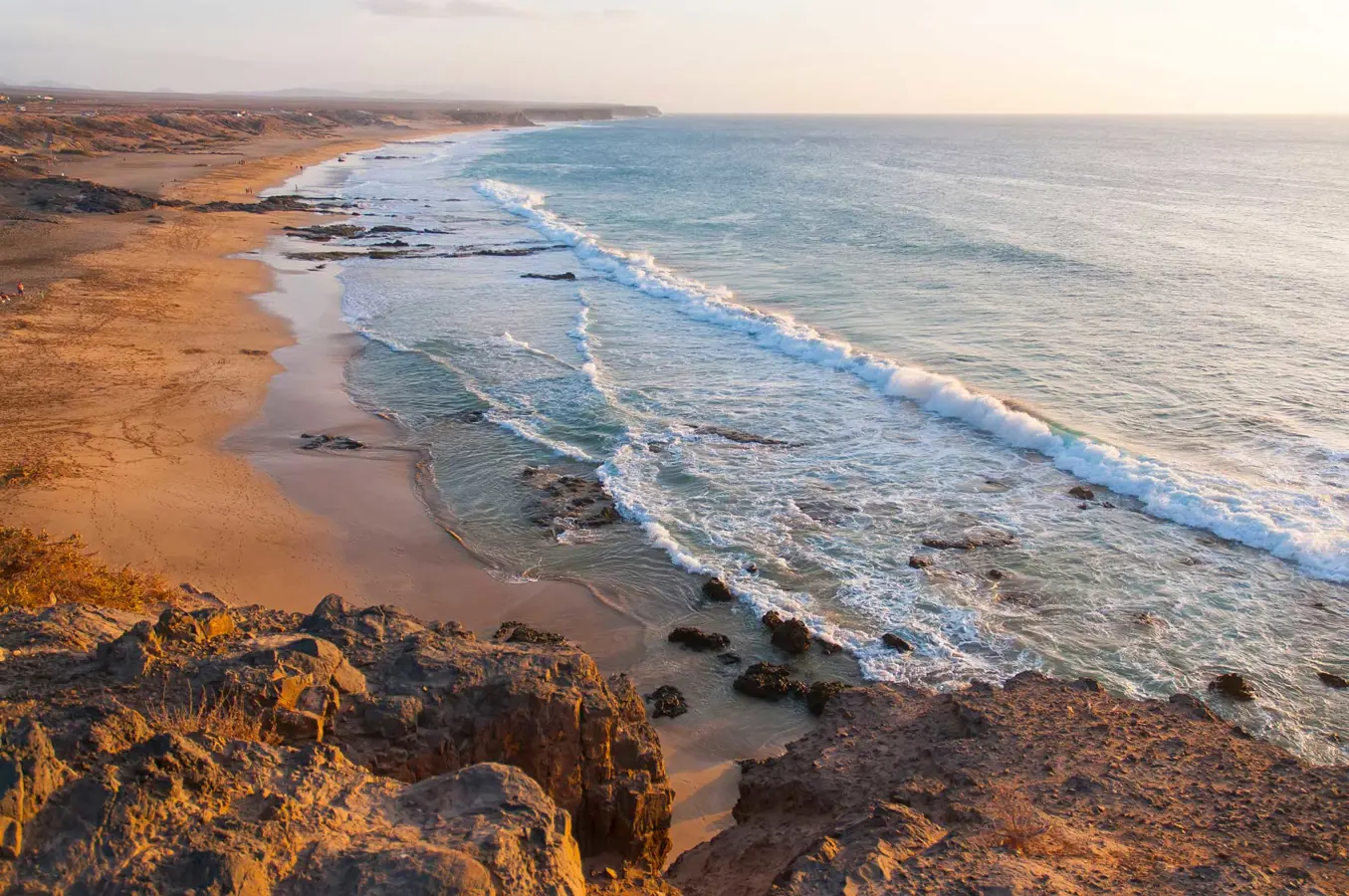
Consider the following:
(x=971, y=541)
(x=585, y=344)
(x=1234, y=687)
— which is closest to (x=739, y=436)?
(x=971, y=541)

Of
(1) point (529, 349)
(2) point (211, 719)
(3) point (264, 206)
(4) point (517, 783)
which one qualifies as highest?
(3) point (264, 206)

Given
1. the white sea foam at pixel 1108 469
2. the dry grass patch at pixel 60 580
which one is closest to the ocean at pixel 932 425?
the white sea foam at pixel 1108 469

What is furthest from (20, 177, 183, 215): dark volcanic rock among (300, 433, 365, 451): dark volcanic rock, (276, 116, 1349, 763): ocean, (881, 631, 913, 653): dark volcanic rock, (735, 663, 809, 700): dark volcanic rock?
(881, 631, 913, 653): dark volcanic rock

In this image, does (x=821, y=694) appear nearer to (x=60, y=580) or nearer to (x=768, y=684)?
(x=768, y=684)

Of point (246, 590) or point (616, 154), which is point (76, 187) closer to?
point (246, 590)

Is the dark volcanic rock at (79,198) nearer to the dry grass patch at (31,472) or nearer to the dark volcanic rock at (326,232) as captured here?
the dark volcanic rock at (326,232)
